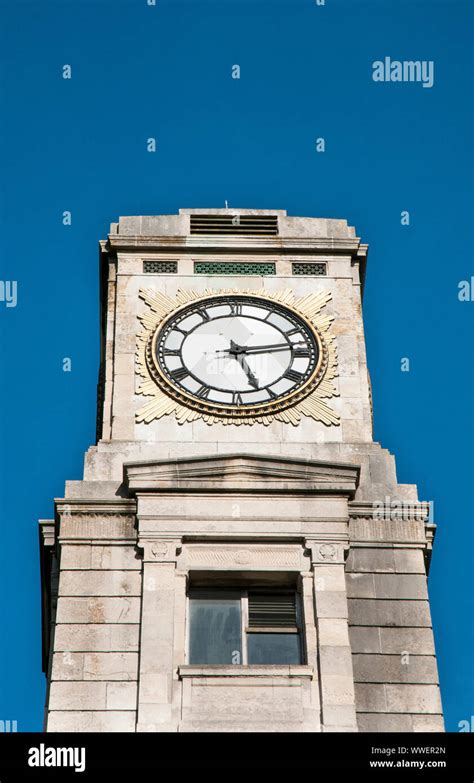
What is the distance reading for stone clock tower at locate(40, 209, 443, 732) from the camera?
3369 centimetres

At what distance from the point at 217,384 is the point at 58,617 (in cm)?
741

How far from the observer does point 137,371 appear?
131ft

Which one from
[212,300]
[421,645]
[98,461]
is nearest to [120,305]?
[212,300]

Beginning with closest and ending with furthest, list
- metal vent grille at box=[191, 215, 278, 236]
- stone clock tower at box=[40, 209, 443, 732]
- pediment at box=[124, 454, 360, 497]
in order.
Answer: stone clock tower at box=[40, 209, 443, 732], pediment at box=[124, 454, 360, 497], metal vent grille at box=[191, 215, 278, 236]

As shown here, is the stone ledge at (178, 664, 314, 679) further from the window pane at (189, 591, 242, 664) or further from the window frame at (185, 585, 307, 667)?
the window pane at (189, 591, 242, 664)

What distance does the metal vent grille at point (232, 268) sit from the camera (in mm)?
42250

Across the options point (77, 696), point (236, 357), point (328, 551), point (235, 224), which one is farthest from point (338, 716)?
point (235, 224)

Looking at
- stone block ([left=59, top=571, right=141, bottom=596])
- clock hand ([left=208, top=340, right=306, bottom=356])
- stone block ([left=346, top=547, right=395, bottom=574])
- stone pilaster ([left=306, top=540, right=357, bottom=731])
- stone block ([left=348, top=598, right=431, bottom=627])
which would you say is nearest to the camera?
stone pilaster ([left=306, top=540, right=357, bottom=731])

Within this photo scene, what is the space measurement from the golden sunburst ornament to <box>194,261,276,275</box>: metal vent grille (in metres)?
0.80

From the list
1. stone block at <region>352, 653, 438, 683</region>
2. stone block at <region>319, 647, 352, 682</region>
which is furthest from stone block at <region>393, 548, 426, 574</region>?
stone block at <region>319, 647, 352, 682</region>

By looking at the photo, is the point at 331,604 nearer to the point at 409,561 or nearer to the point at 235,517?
the point at 409,561

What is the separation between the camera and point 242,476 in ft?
121

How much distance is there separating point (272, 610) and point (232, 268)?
396 inches
